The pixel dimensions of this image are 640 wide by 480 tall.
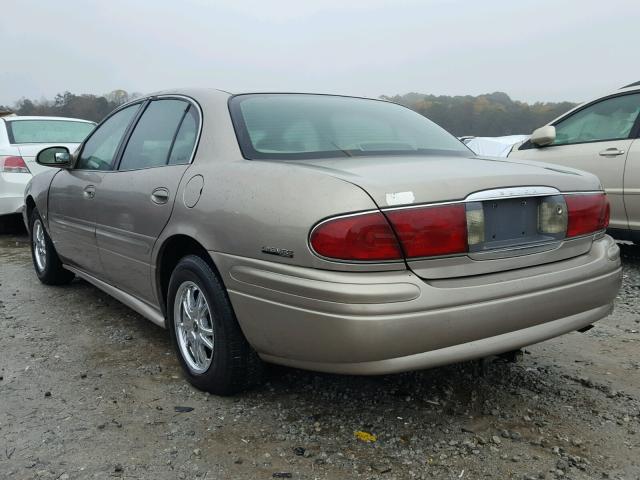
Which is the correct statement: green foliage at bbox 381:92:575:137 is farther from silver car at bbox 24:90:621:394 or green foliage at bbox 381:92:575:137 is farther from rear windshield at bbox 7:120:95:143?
silver car at bbox 24:90:621:394

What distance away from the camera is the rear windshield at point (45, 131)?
7105 millimetres

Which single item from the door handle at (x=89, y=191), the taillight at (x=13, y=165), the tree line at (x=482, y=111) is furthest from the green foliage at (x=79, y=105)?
the door handle at (x=89, y=191)

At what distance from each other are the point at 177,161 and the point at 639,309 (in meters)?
3.12

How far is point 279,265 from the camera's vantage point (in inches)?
81.5

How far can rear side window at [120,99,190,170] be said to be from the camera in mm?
3004

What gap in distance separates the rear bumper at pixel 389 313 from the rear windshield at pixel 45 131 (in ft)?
19.5

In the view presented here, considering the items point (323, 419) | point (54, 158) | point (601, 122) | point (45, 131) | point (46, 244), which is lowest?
point (323, 419)

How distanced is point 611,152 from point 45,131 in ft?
21.3

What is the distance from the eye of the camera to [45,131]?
24.2 ft

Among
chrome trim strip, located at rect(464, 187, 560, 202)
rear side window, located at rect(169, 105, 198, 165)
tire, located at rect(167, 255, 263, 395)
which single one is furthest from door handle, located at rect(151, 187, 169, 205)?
chrome trim strip, located at rect(464, 187, 560, 202)

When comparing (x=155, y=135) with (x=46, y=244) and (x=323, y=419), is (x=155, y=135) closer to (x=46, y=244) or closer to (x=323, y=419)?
(x=323, y=419)

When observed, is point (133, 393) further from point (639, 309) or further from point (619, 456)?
point (639, 309)

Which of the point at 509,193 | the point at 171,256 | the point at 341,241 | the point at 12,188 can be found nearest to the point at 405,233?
the point at 341,241

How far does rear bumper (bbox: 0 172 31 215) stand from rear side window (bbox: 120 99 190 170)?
413 cm
